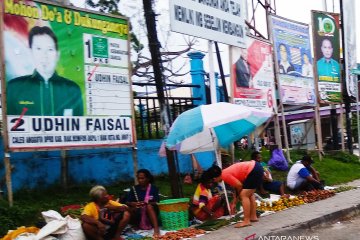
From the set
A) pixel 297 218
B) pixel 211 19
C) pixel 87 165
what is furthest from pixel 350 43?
pixel 87 165

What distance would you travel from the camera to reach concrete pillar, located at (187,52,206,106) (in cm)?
1169

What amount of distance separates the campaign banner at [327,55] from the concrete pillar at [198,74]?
15.5 ft

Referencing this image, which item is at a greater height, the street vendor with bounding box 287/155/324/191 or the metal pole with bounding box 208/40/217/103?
the metal pole with bounding box 208/40/217/103

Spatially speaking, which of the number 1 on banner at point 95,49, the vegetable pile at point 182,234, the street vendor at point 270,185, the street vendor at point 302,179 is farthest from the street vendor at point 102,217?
the street vendor at point 302,179

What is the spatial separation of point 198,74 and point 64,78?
15.6 feet

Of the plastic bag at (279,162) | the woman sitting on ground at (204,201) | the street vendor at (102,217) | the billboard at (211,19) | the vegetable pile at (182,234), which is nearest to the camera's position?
the street vendor at (102,217)

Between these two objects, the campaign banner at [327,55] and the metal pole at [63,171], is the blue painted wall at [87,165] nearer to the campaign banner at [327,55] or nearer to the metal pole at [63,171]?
the metal pole at [63,171]

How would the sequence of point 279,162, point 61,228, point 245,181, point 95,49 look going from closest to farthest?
1. point 61,228
2. point 245,181
3. point 95,49
4. point 279,162

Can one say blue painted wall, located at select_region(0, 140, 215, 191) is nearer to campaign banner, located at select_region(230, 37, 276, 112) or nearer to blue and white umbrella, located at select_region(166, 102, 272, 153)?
blue and white umbrella, located at select_region(166, 102, 272, 153)

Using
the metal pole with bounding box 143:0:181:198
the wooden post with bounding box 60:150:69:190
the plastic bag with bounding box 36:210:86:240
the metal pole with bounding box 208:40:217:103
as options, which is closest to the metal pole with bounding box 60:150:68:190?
the wooden post with bounding box 60:150:69:190

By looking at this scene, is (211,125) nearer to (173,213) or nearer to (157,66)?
(173,213)

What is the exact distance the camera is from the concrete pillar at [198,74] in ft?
38.3

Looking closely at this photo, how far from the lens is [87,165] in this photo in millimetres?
8992

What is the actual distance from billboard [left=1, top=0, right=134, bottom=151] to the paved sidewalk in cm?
257
